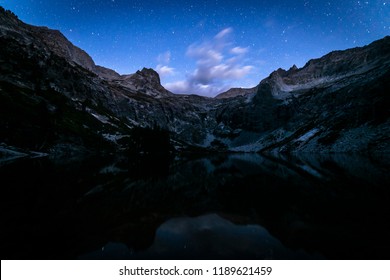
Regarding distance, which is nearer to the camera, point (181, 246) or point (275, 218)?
point (181, 246)

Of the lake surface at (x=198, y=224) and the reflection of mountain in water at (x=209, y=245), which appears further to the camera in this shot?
the lake surface at (x=198, y=224)

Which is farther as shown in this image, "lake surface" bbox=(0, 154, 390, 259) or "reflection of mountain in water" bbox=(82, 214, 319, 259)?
"lake surface" bbox=(0, 154, 390, 259)

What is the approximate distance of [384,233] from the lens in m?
10.5

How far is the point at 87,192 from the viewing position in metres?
21.9

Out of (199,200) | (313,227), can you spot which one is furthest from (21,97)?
(313,227)

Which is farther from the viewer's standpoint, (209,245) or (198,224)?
(198,224)

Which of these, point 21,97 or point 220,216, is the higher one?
point 21,97

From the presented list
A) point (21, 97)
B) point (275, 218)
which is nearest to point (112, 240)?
point (275, 218)

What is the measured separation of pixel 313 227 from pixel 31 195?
2093cm

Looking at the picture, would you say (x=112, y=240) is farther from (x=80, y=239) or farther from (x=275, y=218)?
(x=275, y=218)
